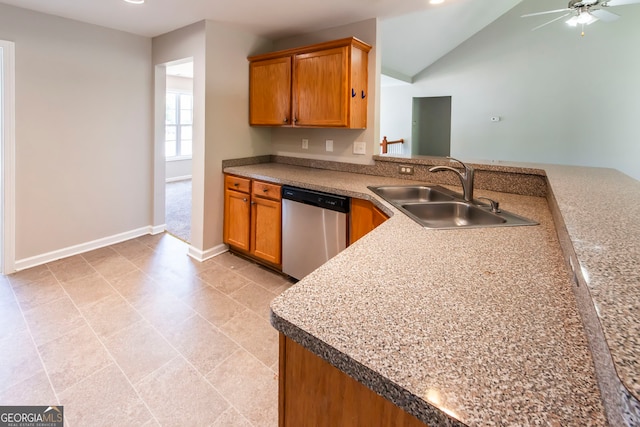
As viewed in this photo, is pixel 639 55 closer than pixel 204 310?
No

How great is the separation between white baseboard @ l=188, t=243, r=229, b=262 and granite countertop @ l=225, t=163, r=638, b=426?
2436 millimetres

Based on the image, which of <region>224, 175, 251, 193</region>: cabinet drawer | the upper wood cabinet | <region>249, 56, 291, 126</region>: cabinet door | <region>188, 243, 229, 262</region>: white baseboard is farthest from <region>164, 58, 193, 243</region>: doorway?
the upper wood cabinet

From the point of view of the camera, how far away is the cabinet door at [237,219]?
3.18m

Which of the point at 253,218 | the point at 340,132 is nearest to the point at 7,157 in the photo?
the point at 253,218

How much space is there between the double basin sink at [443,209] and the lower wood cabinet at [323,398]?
918 millimetres

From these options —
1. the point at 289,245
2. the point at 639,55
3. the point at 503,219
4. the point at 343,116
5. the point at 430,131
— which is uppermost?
the point at 639,55

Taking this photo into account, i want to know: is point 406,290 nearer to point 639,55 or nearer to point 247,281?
point 247,281

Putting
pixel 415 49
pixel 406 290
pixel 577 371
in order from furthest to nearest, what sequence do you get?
pixel 415 49 → pixel 406 290 → pixel 577 371

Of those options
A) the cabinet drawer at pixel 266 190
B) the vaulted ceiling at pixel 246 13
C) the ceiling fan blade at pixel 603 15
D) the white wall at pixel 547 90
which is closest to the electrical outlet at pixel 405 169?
the cabinet drawer at pixel 266 190

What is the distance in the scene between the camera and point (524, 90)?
5.54 metres

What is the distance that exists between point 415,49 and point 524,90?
2014 millimetres

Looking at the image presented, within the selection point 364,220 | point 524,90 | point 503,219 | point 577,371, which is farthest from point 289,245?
point 524,90

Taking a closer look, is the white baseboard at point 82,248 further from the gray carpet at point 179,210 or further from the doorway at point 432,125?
the doorway at point 432,125
